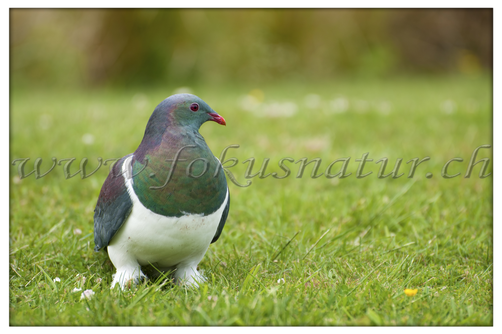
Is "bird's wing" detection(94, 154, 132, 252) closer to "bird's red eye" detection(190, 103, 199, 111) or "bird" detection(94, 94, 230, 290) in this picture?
"bird" detection(94, 94, 230, 290)

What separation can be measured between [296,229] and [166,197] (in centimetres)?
130

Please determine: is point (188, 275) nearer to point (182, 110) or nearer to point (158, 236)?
point (158, 236)

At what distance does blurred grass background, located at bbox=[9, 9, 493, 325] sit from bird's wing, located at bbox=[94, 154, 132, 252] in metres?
0.26

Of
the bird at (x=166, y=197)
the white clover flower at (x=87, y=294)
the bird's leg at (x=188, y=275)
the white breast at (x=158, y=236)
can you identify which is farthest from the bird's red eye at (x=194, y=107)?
the white clover flower at (x=87, y=294)

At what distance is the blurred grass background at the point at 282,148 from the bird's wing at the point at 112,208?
26 cm

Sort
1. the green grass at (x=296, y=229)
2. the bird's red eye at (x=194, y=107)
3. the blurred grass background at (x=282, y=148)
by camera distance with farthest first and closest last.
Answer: the bird's red eye at (x=194, y=107) < the blurred grass background at (x=282, y=148) < the green grass at (x=296, y=229)

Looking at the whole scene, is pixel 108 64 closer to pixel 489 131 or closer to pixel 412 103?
pixel 412 103

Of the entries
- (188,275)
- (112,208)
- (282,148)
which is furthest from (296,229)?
(282,148)

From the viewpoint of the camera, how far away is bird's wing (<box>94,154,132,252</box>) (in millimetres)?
2301

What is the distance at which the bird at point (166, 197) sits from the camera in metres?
2.21

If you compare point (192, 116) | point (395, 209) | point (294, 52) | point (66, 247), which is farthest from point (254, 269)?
point (294, 52)

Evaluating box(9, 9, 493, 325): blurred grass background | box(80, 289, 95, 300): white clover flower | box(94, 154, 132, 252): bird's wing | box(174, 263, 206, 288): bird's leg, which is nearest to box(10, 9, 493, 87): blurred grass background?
box(9, 9, 493, 325): blurred grass background

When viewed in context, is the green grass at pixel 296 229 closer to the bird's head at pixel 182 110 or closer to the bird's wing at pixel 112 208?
the bird's wing at pixel 112 208

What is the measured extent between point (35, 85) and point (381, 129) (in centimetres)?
683
